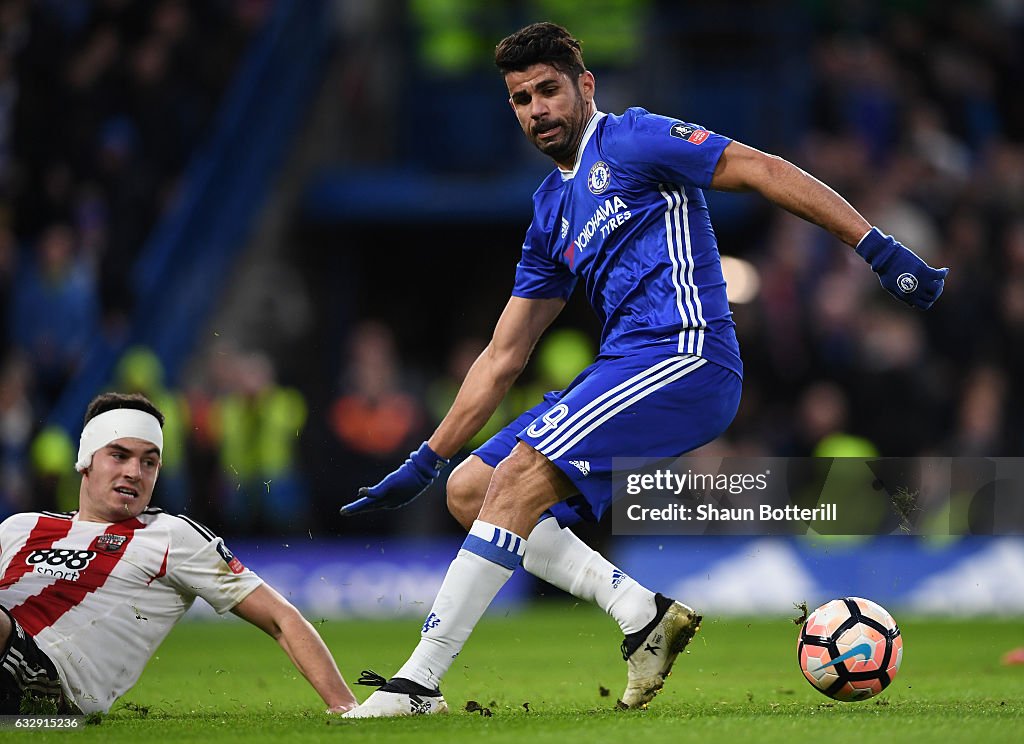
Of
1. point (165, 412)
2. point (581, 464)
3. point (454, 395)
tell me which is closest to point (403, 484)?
point (581, 464)

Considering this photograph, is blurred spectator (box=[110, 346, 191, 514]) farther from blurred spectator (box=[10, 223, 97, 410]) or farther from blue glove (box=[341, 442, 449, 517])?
blue glove (box=[341, 442, 449, 517])

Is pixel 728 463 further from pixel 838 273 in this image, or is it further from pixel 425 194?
pixel 425 194

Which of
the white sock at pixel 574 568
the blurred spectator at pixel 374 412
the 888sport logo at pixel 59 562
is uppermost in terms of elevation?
the blurred spectator at pixel 374 412

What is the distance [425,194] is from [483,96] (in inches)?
60.3

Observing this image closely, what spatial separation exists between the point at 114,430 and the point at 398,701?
1434mm

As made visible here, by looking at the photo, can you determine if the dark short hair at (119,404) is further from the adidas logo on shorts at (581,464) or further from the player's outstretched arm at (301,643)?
the adidas logo on shorts at (581,464)

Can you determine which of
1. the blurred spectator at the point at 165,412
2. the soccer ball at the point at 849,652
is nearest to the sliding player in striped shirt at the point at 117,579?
the soccer ball at the point at 849,652

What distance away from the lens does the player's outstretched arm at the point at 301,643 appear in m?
5.98

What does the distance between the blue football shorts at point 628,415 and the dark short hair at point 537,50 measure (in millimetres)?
1132

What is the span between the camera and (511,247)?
17.4 m

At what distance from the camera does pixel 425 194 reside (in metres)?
16.7

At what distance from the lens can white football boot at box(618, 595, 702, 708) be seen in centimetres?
621

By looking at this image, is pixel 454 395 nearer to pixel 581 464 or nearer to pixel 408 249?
pixel 408 249

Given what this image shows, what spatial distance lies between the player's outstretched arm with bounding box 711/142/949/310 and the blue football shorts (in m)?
0.67
